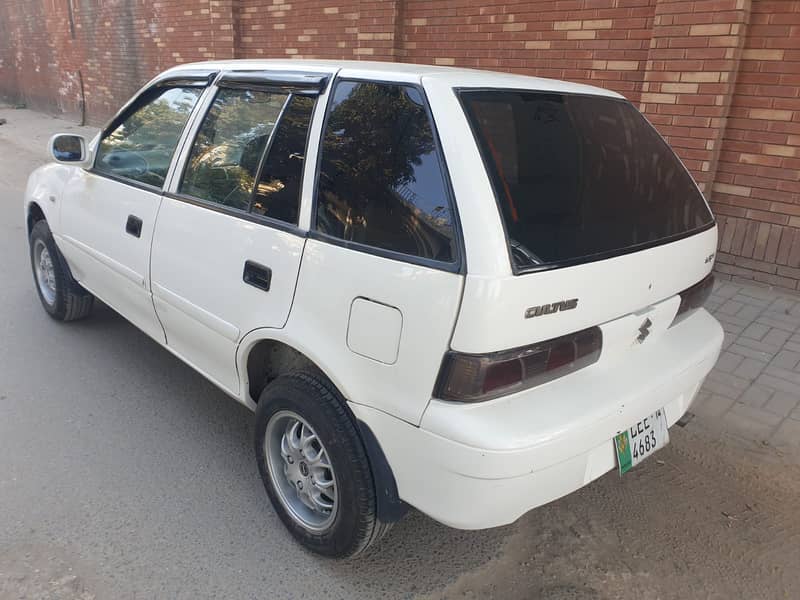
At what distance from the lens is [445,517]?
2035 millimetres

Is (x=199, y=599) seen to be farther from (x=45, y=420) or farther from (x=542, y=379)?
(x=45, y=420)

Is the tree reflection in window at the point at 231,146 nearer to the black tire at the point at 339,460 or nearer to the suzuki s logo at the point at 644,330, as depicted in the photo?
the black tire at the point at 339,460

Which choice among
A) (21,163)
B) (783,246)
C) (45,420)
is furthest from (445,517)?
(21,163)

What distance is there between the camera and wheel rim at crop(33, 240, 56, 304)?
4504mm

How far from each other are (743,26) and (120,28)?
12.3 m

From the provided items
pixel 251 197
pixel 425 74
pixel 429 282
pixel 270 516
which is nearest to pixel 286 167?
pixel 251 197

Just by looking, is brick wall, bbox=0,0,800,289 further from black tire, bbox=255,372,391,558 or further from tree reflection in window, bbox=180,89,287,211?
black tire, bbox=255,372,391,558

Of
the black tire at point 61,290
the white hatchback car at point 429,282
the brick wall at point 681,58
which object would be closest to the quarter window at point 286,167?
the white hatchback car at point 429,282

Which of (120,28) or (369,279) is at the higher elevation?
(120,28)

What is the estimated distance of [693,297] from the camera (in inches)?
106

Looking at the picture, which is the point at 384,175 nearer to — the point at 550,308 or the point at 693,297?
the point at 550,308

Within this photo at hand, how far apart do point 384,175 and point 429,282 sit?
→ 46 cm

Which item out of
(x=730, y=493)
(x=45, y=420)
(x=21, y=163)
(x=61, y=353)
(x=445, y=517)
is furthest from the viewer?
(x=21, y=163)

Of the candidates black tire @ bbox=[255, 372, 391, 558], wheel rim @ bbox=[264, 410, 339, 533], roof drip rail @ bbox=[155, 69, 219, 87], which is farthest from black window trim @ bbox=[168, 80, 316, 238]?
wheel rim @ bbox=[264, 410, 339, 533]
